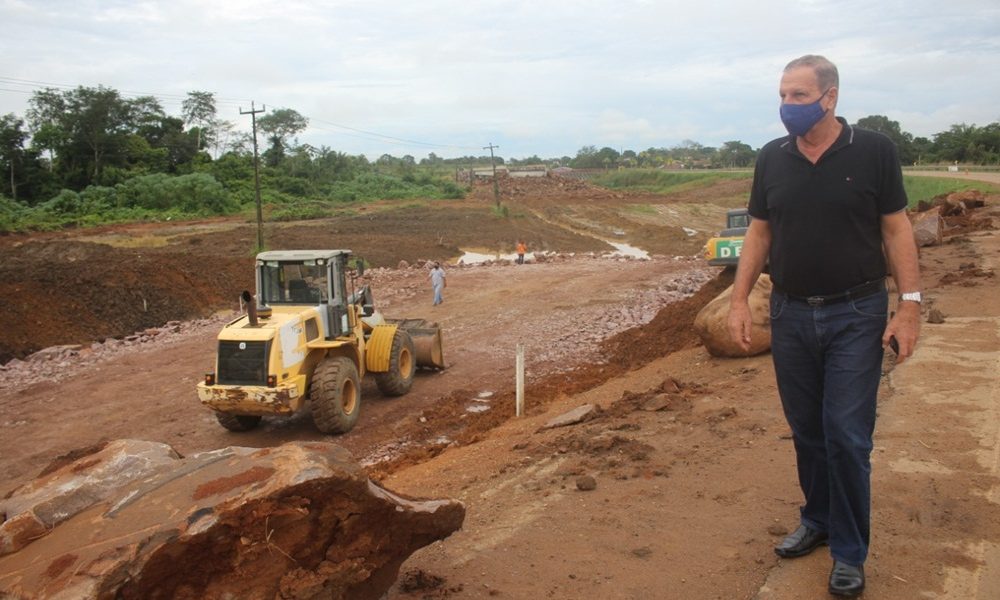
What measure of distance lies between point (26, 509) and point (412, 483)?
374 cm

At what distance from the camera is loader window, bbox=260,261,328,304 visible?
10.9 meters

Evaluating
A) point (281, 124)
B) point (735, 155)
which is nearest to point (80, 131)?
point (281, 124)

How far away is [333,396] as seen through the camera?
33.4 ft

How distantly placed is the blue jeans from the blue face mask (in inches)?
29.1

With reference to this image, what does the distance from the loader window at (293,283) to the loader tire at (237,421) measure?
1554 mm

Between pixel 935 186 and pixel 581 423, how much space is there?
123ft

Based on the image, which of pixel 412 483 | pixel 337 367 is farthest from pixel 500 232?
pixel 412 483

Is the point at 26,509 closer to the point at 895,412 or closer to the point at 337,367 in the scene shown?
the point at 895,412

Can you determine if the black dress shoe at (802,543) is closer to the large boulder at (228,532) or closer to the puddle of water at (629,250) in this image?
the large boulder at (228,532)

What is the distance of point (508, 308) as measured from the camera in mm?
20016

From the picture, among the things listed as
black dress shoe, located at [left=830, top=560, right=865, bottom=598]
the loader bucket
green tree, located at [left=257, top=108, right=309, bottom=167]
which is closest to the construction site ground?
black dress shoe, located at [left=830, top=560, right=865, bottom=598]

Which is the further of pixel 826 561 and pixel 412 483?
pixel 412 483

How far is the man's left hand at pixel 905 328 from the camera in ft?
10.9

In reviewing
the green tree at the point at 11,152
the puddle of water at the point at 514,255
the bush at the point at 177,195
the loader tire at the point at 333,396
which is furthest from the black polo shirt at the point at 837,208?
the green tree at the point at 11,152
